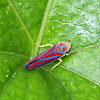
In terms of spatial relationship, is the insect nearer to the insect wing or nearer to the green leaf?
the insect wing

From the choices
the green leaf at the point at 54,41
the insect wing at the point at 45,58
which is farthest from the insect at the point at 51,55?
the green leaf at the point at 54,41

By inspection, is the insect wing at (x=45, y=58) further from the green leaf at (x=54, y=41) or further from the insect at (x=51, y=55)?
the green leaf at (x=54, y=41)

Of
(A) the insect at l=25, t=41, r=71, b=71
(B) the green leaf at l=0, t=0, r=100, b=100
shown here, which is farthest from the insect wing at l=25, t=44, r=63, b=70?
(B) the green leaf at l=0, t=0, r=100, b=100

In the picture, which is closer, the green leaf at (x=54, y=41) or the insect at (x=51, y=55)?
the green leaf at (x=54, y=41)

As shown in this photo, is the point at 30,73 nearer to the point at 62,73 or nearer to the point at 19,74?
the point at 19,74

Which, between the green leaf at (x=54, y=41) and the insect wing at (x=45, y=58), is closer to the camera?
the green leaf at (x=54, y=41)

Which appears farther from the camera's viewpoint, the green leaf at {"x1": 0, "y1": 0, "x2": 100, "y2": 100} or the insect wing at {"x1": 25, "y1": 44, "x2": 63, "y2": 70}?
the insect wing at {"x1": 25, "y1": 44, "x2": 63, "y2": 70}
